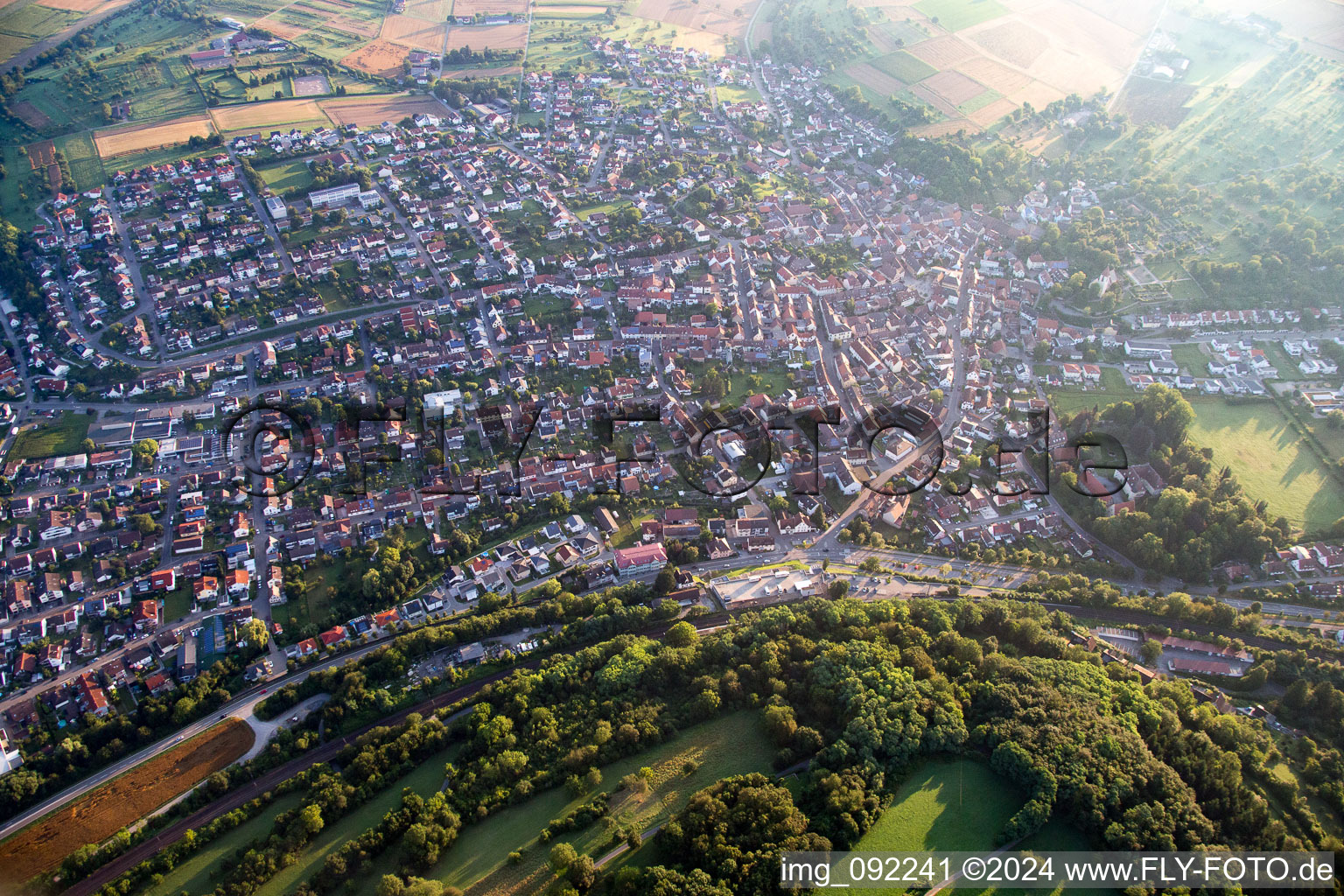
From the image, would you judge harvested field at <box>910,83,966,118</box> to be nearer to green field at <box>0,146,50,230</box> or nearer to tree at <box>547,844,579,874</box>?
tree at <box>547,844,579,874</box>

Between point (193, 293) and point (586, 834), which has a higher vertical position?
point (193, 293)

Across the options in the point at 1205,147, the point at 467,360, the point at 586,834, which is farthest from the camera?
the point at 1205,147

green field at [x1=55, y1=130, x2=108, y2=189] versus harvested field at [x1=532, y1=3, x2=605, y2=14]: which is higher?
harvested field at [x1=532, y1=3, x2=605, y2=14]

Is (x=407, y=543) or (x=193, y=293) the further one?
(x=193, y=293)

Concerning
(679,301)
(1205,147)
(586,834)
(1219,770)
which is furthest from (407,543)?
(1205,147)

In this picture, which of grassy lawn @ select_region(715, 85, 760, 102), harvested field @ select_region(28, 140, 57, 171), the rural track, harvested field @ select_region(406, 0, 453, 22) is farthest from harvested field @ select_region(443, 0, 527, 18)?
the rural track

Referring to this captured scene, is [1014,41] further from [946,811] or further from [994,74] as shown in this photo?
[946,811]

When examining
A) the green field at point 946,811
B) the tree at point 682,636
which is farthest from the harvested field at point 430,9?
the green field at point 946,811

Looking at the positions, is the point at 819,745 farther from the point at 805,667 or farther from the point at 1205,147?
the point at 1205,147

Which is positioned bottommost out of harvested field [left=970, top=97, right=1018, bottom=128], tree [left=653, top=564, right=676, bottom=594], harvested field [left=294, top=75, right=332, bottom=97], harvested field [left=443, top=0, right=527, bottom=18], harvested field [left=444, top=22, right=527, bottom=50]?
tree [left=653, top=564, right=676, bottom=594]
